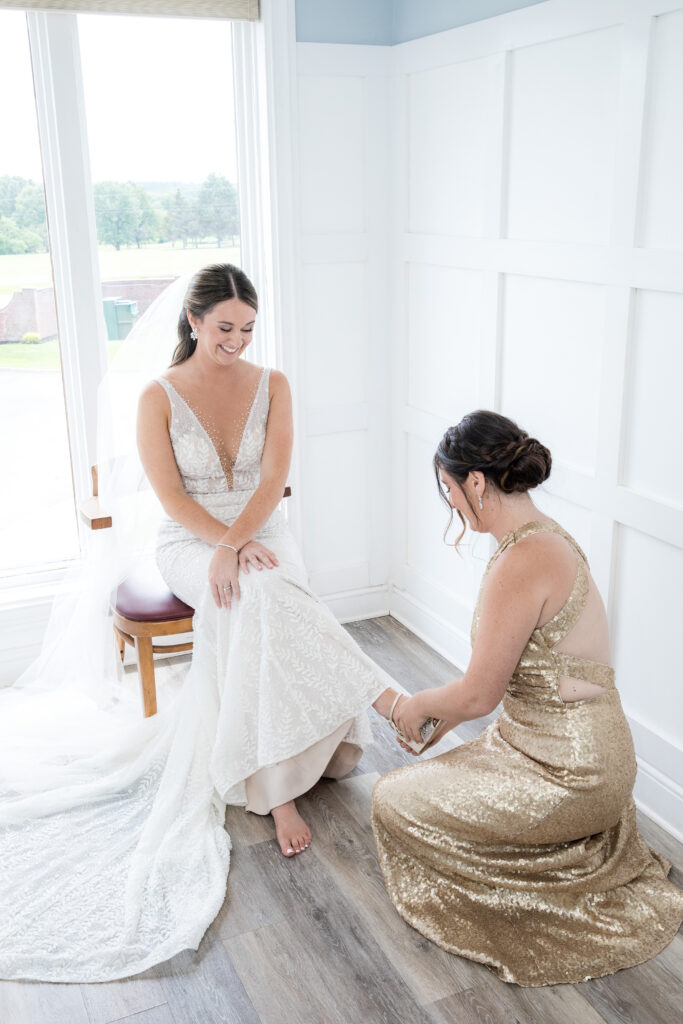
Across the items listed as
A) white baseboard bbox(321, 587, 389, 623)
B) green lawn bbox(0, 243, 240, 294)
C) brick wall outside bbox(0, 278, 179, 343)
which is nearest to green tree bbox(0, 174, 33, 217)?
green lawn bbox(0, 243, 240, 294)

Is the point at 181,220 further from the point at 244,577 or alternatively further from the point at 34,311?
the point at 244,577

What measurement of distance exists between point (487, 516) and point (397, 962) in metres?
0.98

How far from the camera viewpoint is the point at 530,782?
2.12 metres

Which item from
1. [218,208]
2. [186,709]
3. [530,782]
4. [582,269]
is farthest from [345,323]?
[530,782]

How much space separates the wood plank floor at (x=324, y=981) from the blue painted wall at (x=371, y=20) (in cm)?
262

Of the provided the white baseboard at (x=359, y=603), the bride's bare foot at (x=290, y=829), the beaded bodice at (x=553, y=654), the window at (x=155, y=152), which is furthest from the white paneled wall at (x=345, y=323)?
the beaded bodice at (x=553, y=654)

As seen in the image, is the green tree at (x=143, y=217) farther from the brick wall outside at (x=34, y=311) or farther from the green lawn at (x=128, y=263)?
the brick wall outside at (x=34, y=311)

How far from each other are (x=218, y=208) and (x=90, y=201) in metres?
0.47

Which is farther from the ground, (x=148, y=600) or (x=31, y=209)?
(x=31, y=209)

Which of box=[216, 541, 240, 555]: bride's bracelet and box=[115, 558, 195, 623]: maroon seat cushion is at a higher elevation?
box=[216, 541, 240, 555]: bride's bracelet

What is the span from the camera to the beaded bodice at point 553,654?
204 centimetres

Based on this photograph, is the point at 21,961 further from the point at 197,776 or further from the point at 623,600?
the point at 623,600

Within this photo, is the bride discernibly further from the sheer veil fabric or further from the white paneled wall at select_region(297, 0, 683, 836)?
the white paneled wall at select_region(297, 0, 683, 836)

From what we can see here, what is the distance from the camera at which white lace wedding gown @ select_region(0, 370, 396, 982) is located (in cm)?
225
